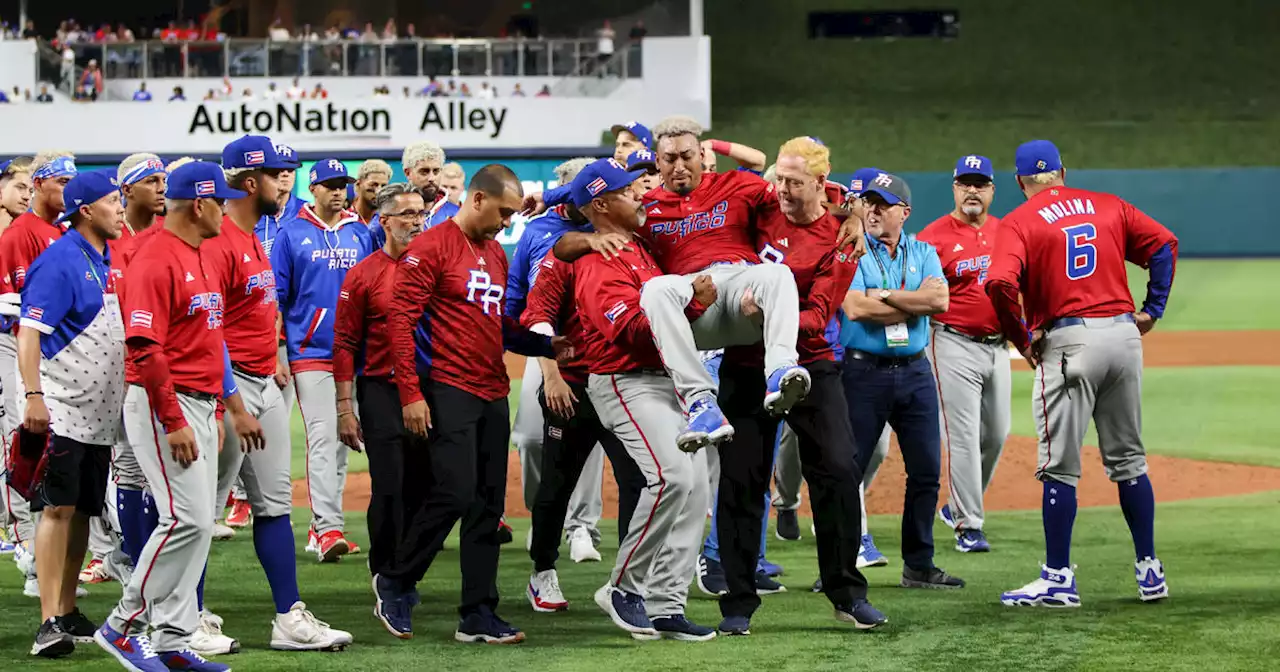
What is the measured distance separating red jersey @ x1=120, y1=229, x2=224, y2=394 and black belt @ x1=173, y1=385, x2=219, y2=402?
0.01 meters

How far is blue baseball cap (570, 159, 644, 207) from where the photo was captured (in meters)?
6.41

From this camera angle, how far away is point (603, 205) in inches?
256

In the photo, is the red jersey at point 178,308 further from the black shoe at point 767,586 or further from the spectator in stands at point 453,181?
the spectator in stands at point 453,181

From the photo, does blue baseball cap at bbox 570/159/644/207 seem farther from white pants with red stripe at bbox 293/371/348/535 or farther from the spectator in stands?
the spectator in stands

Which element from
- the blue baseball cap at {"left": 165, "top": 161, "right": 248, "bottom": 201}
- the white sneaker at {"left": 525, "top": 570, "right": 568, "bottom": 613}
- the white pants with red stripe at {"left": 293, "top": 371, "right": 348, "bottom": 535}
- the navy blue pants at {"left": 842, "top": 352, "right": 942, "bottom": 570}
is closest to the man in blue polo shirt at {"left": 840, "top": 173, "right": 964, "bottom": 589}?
the navy blue pants at {"left": 842, "top": 352, "right": 942, "bottom": 570}

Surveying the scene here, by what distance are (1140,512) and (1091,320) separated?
915 mm

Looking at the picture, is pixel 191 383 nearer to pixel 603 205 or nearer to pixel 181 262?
pixel 181 262

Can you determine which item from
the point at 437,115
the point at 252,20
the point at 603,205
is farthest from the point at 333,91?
the point at 603,205

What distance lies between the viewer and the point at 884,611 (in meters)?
7.02

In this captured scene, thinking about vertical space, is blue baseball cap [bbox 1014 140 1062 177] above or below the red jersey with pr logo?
above

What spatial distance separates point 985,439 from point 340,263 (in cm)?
A: 387

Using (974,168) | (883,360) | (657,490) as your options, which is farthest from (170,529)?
(974,168)

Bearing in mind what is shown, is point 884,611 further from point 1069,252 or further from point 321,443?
point 321,443

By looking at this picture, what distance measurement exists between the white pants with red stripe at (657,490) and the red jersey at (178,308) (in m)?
1.57
